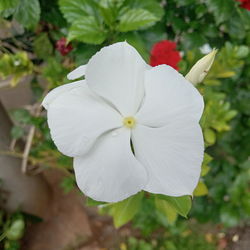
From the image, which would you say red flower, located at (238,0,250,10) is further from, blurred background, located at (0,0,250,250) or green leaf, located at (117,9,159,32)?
green leaf, located at (117,9,159,32)

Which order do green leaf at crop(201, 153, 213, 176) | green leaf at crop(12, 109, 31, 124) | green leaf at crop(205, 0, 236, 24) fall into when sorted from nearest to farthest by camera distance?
1. green leaf at crop(201, 153, 213, 176)
2. green leaf at crop(205, 0, 236, 24)
3. green leaf at crop(12, 109, 31, 124)

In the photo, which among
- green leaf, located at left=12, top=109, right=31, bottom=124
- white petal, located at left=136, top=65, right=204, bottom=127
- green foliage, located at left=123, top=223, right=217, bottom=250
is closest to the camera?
white petal, located at left=136, top=65, right=204, bottom=127

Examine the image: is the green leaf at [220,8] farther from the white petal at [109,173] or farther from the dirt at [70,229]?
the dirt at [70,229]

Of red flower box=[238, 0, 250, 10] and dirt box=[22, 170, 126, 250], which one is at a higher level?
red flower box=[238, 0, 250, 10]

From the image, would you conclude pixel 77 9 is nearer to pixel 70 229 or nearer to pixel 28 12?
pixel 28 12

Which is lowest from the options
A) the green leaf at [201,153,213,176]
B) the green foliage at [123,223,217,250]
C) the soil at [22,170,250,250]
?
the green foliage at [123,223,217,250]

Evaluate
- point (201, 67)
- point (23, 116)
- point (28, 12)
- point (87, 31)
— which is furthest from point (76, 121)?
point (23, 116)

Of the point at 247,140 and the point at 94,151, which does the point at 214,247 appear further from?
the point at 94,151

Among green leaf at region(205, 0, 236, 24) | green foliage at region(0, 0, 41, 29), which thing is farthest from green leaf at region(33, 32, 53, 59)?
green leaf at region(205, 0, 236, 24)
